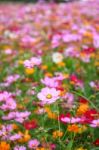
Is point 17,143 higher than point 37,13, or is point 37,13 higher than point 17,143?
point 17,143

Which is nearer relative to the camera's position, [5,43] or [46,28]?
[5,43]

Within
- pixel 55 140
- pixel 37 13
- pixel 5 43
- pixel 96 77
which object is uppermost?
pixel 55 140

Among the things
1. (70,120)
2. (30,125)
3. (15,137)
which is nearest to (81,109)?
(70,120)

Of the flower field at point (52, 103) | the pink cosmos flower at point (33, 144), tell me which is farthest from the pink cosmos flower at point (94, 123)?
the pink cosmos flower at point (33, 144)

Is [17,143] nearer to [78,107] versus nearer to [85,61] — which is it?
[78,107]

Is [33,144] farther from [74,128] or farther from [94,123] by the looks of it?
[94,123]

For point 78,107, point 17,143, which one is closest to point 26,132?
point 17,143

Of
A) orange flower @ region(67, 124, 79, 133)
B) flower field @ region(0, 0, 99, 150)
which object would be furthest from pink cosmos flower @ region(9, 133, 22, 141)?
orange flower @ region(67, 124, 79, 133)

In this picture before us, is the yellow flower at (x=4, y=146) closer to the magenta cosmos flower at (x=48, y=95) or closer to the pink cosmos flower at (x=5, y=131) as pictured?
the pink cosmos flower at (x=5, y=131)
